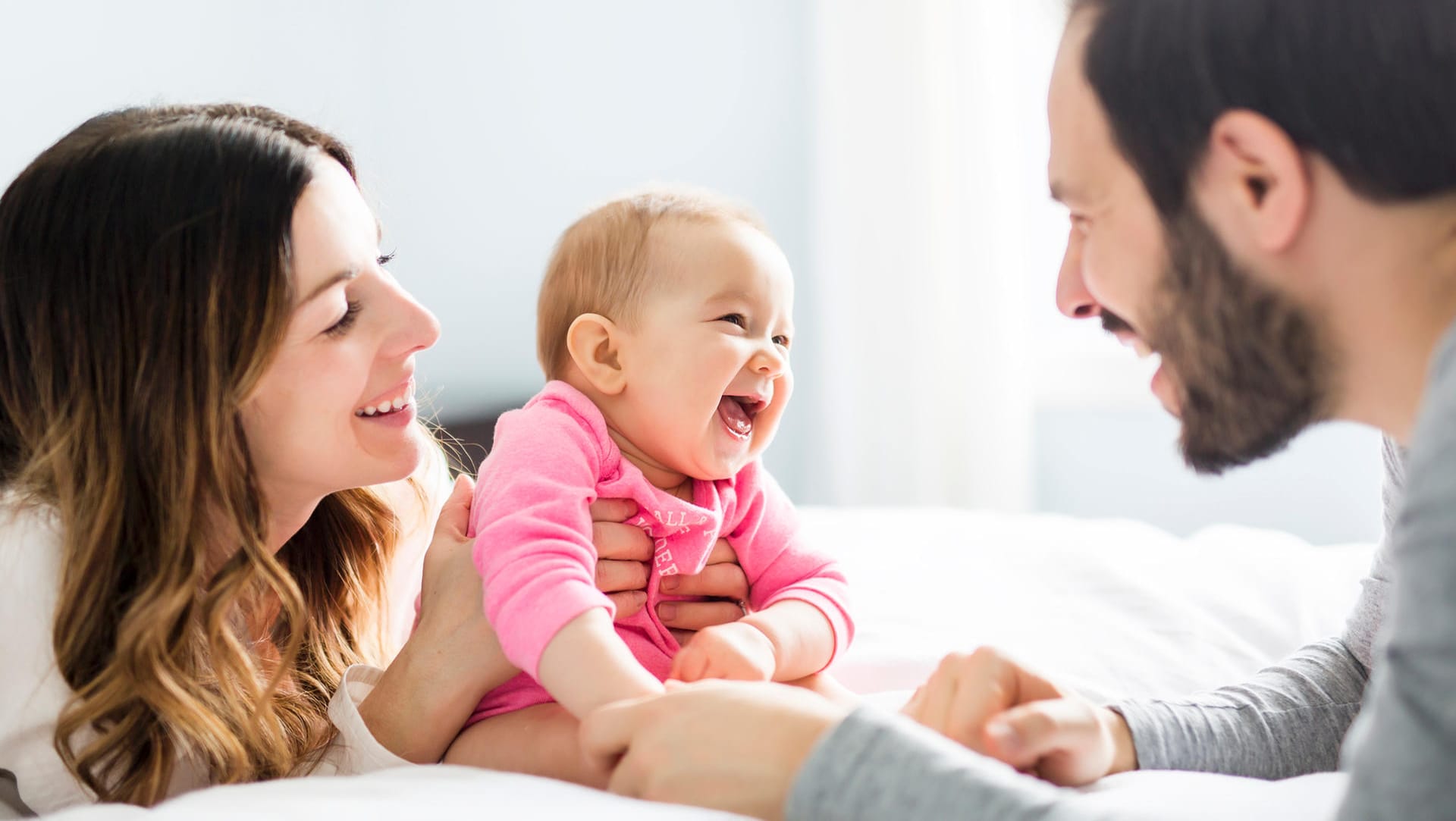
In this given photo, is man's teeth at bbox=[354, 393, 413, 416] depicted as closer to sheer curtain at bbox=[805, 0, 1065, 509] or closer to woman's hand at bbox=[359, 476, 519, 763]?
woman's hand at bbox=[359, 476, 519, 763]

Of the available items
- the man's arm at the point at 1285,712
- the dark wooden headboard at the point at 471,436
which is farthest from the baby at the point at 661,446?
the dark wooden headboard at the point at 471,436

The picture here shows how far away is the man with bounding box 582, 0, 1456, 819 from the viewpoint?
86cm

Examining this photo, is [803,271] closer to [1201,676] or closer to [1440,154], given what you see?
[1201,676]

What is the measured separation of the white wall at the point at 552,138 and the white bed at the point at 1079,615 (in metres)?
1.12

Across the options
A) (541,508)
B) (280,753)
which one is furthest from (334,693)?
(541,508)

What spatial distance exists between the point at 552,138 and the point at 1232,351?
2327mm

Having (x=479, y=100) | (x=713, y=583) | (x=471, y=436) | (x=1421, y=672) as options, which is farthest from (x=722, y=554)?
(x=479, y=100)

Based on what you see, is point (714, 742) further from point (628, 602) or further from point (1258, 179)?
point (1258, 179)

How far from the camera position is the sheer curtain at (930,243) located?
3.13 metres

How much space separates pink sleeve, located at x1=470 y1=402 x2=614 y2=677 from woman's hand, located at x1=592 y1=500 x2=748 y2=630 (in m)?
0.05

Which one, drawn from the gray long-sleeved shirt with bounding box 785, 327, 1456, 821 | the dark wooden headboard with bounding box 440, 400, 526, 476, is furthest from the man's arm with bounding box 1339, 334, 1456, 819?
the dark wooden headboard with bounding box 440, 400, 526, 476

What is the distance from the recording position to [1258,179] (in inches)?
36.7

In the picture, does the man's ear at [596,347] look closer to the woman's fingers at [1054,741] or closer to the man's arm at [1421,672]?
the woman's fingers at [1054,741]

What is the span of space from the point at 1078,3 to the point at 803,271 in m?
2.44
